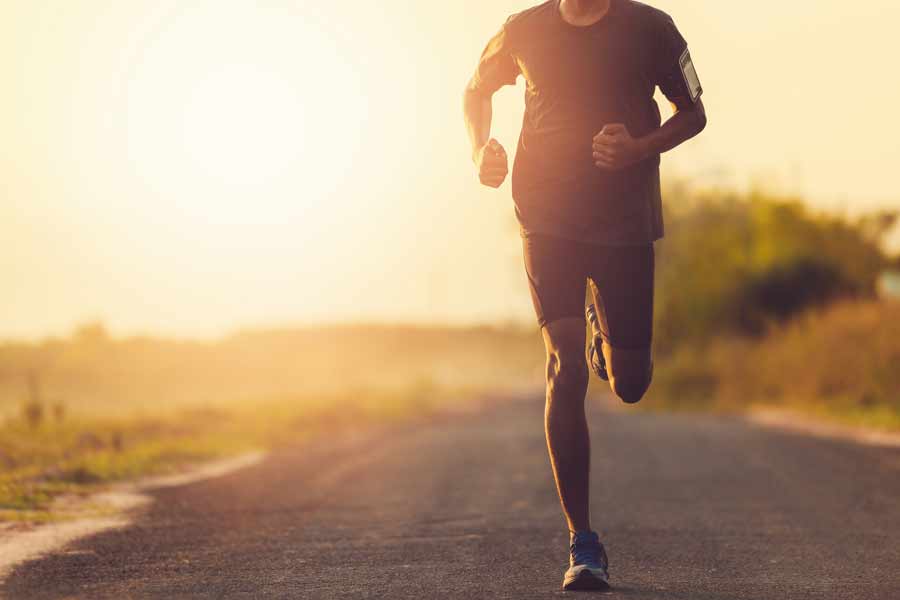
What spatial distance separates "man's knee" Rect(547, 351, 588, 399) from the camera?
475 cm

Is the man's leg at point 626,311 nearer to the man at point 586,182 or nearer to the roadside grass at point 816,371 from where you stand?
the man at point 586,182

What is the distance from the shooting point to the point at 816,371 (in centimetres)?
2541

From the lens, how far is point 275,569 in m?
5.11

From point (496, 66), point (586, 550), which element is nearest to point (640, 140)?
point (496, 66)

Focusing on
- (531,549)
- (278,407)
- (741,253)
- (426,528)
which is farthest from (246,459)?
(741,253)

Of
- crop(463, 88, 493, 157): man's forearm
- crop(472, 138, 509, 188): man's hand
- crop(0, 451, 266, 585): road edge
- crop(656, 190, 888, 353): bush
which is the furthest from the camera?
crop(656, 190, 888, 353): bush

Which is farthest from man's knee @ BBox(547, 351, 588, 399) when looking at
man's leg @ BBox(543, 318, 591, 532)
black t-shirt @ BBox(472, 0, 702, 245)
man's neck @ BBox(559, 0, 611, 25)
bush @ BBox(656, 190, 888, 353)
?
bush @ BBox(656, 190, 888, 353)

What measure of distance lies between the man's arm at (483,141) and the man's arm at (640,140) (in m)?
0.41

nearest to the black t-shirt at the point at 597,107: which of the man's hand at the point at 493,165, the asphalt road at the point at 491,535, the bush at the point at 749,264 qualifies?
the man's hand at the point at 493,165

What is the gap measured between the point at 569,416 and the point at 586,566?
58 centimetres

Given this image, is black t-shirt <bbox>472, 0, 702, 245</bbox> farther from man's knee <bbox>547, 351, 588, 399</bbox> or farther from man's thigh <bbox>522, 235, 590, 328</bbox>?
man's knee <bbox>547, 351, 588, 399</bbox>

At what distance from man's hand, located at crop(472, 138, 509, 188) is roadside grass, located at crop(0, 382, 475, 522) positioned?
143 inches

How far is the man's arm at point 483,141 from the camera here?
192 inches

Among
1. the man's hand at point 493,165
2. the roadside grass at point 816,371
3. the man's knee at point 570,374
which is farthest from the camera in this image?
the roadside grass at point 816,371
